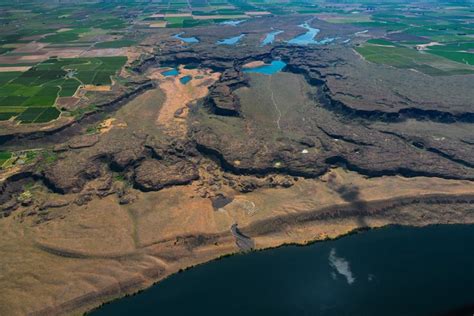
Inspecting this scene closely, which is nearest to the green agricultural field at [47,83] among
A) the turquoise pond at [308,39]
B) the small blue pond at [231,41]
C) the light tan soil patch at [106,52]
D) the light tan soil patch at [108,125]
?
the light tan soil patch at [106,52]

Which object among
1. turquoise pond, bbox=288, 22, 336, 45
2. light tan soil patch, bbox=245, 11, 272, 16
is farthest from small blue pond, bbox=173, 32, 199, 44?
light tan soil patch, bbox=245, 11, 272, 16

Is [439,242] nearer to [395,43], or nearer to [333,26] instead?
[395,43]

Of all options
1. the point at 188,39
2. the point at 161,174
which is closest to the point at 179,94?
the point at 161,174

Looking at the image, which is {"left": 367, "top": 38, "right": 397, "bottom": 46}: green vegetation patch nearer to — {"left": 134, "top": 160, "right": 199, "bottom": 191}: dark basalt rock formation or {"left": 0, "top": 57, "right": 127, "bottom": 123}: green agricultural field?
{"left": 0, "top": 57, "right": 127, "bottom": 123}: green agricultural field

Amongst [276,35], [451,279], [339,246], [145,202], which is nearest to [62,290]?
[145,202]

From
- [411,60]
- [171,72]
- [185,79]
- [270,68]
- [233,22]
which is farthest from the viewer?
[233,22]

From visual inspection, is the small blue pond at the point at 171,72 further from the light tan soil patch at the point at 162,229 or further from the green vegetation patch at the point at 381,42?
the green vegetation patch at the point at 381,42

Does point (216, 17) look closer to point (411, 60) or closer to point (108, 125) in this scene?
point (411, 60)

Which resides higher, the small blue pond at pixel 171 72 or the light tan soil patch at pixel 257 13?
the light tan soil patch at pixel 257 13
